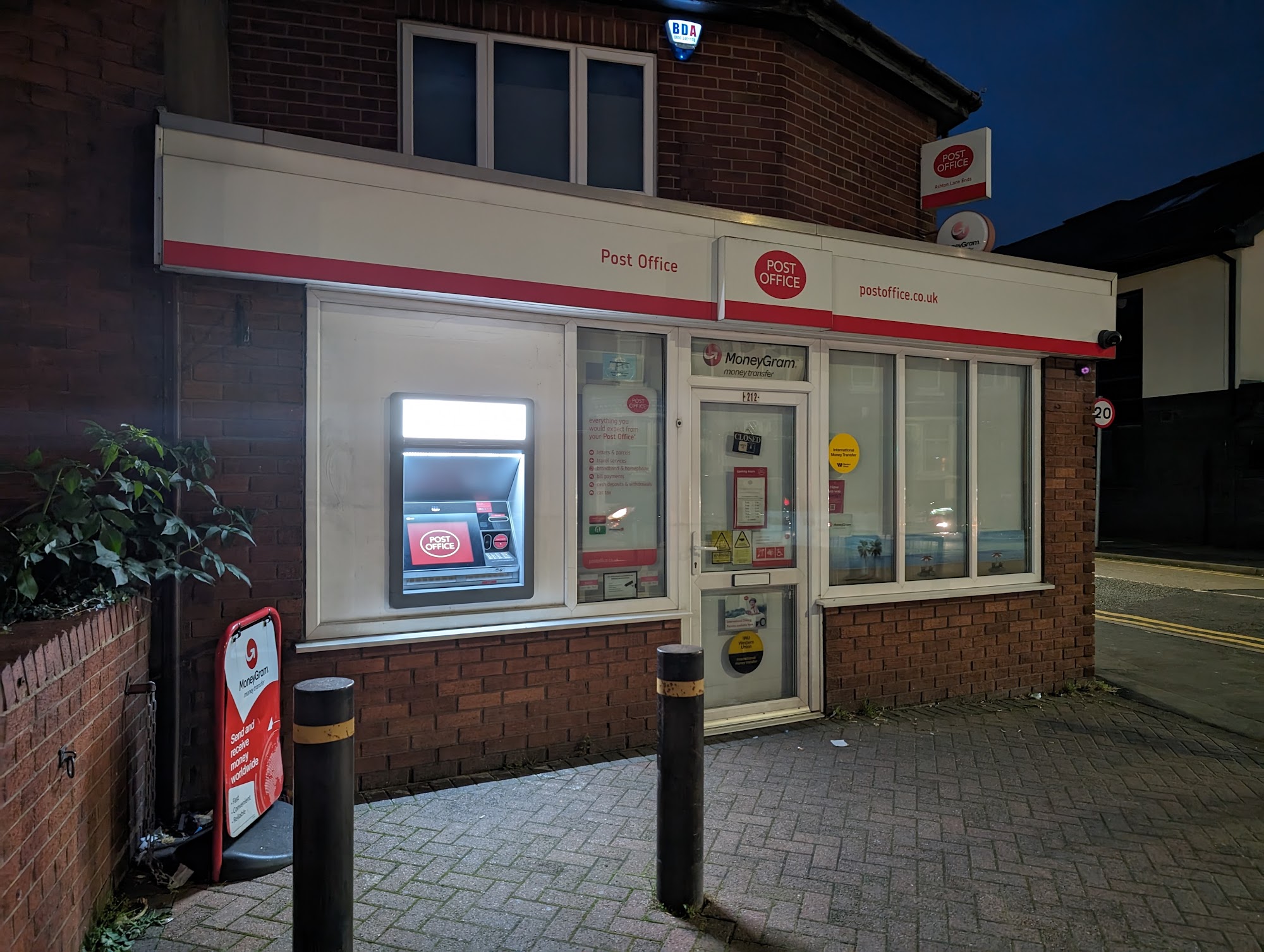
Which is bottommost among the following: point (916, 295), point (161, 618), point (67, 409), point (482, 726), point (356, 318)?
point (482, 726)

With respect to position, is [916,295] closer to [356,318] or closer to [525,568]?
[525,568]

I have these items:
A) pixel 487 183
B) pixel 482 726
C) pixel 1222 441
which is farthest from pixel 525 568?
pixel 1222 441

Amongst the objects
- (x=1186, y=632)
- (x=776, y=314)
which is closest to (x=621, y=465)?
(x=776, y=314)

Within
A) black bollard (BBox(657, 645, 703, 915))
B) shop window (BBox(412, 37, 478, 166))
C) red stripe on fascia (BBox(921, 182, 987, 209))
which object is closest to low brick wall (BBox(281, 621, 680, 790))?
black bollard (BBox(657, 645, 703, 915))

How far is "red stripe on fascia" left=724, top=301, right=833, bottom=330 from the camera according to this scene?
199 inches

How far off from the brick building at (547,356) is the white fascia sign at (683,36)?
7cm

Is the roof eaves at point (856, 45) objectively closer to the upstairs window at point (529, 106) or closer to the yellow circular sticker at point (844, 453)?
the upstairs window at point (529, 106)

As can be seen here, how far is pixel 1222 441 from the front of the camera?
17.9 meters

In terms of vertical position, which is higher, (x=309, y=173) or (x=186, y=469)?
(x=309, y=173)

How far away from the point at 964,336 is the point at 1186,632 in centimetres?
618

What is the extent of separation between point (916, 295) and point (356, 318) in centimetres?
394

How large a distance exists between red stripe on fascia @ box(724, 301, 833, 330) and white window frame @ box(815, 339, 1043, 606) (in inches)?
16.3

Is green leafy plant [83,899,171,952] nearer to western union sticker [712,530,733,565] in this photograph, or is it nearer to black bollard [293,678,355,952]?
black bollard [293,678,355,952]

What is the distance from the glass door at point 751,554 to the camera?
5.45 m
